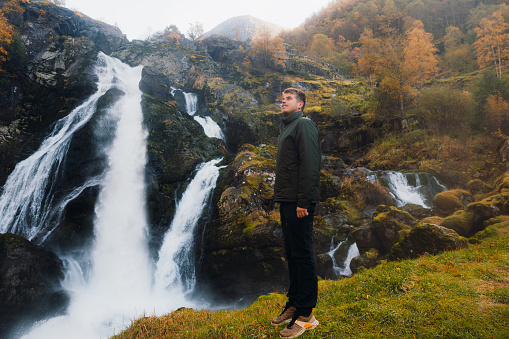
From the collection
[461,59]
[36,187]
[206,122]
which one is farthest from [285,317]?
[461,59]

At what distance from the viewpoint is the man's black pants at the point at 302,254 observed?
105 inches

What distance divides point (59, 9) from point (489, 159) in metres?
57.7

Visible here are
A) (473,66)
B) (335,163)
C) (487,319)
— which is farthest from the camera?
(473,66)

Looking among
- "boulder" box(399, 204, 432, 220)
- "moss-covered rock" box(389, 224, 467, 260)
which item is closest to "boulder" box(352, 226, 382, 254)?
"moss-covered rock" box(389, 224, 467, 260)

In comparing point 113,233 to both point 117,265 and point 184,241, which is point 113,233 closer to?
point 117,265

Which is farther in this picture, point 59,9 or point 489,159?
point 59,9

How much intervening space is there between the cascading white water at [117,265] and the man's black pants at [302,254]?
26.6 ft

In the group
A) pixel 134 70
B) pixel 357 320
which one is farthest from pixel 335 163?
pixel 134 70

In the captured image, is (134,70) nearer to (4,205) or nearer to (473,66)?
(4,205)

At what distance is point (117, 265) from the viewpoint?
42.5 feet

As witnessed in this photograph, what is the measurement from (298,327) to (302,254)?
0.79m

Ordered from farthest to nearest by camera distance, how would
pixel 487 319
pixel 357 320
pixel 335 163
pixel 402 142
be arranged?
1. pixel 402 142
2. pixel 335 163
3. pixel 357 320
4. pixel 487 319

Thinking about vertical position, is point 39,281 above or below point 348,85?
below

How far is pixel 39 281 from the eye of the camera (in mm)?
10805
